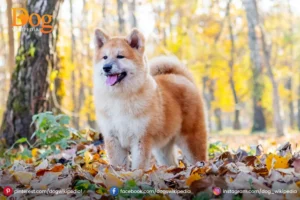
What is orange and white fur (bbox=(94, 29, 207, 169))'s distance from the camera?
184 inches

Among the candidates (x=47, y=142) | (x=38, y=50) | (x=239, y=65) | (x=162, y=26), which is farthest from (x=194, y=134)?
(x=239, y=65)

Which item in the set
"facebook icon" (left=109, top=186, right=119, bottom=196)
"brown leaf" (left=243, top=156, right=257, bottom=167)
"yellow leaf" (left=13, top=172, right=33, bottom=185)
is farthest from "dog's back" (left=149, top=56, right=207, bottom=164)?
"facebook icon" (left=109, top=186, right=119, bottom=196)

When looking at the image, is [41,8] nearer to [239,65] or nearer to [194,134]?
[194,134]

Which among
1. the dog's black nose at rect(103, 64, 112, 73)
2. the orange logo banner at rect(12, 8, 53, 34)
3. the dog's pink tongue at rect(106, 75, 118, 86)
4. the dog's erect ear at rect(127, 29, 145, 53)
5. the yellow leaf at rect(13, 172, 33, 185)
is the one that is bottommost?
the yellow leaf at rect(13, 172, 33, 185)

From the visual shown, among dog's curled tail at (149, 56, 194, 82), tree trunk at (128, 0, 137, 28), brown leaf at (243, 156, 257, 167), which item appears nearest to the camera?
brown leaf at (243, 156, 257, 167)

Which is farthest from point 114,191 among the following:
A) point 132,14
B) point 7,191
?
point 132,14

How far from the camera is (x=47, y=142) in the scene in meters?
6.06

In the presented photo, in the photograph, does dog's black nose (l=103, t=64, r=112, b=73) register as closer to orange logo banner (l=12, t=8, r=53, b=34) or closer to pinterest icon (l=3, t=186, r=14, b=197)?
pinterest icon (l=3, t=186, r=14, b=197)

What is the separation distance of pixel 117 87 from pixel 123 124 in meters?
0.40

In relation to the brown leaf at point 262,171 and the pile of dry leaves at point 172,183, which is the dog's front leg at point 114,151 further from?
the brown leaf at point 262,171

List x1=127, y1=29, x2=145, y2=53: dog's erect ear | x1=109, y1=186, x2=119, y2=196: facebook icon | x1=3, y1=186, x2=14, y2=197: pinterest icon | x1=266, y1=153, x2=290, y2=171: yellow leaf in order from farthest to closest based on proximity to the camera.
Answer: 1. x1=127, y1=29, x2=145, y2=53: dog's erect ear
2. x1=266, y1=153, x2=290, y2=171: yellow leaf
3. x1=3, y1=186, x2=14, y2=197: pinterest icon
4. x1=109, y1=186, x2=119, y2=196: facebook icon

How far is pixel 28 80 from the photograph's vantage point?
6926 millimetres

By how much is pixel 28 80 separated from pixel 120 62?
259 centimetres

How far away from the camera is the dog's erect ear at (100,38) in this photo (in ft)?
16.6
